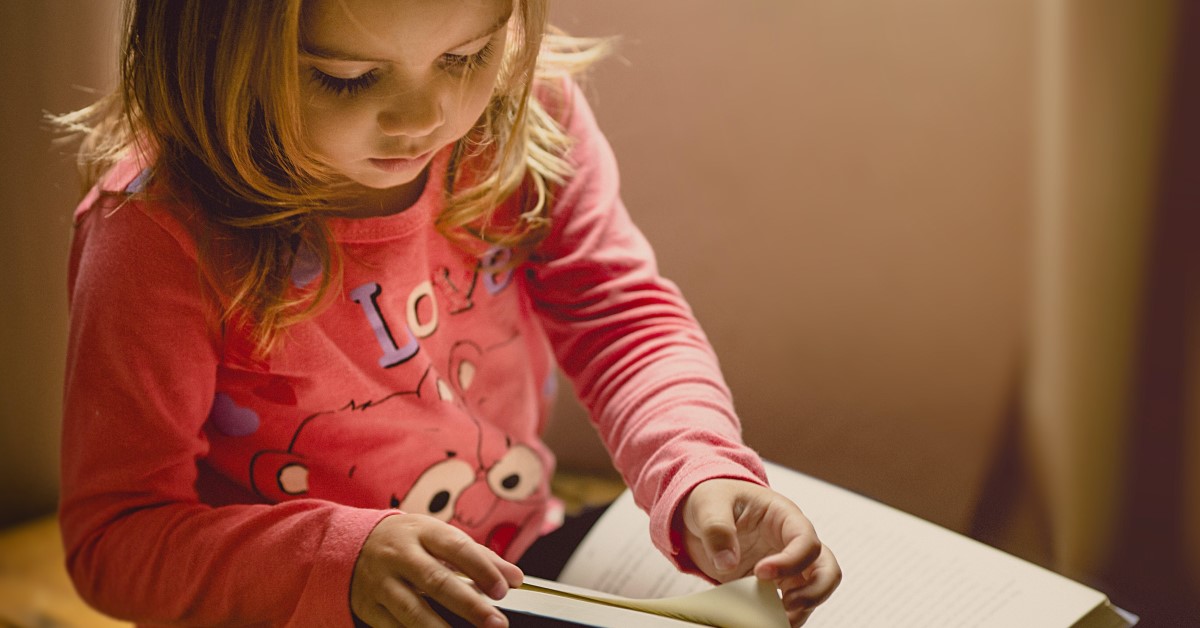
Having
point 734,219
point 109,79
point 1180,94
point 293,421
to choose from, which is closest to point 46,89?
point 109,79

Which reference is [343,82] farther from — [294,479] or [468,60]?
[294,479]

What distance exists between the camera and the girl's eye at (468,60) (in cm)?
46

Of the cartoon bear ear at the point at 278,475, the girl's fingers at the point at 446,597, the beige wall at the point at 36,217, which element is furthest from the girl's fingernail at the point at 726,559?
the beige wall at the point at 36,217

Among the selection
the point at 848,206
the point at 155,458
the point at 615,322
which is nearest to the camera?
the point at 155,458

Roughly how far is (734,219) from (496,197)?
183 mm

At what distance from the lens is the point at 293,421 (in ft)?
1.89

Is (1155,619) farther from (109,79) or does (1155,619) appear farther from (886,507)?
(109,79)

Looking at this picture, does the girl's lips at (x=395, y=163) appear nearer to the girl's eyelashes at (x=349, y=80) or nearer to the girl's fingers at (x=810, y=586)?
the girl's eyelashes at (x=349, y=80)

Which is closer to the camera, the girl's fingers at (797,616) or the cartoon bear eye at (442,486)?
the girl's fingers at (797,616)

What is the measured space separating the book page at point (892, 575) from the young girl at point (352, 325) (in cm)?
Answer: 5

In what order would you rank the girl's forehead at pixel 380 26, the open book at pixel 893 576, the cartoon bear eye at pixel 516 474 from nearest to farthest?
the girl's forehead at pixel 380 26 < the open book at pixel 893 576 < the cartoon bear eye at pixel 516 474

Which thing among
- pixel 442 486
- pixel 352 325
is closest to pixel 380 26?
pixel 352 325

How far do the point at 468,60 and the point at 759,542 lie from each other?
9.9 inches

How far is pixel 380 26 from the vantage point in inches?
16.6
